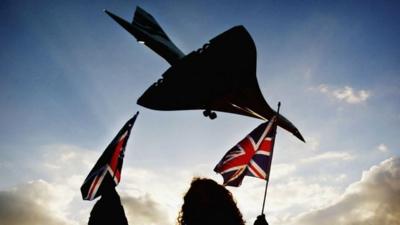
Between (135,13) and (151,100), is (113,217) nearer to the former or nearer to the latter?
(151,100)

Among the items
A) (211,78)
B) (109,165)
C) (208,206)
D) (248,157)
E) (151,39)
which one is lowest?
(208,206)

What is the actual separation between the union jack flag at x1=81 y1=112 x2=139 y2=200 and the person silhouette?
1640mm

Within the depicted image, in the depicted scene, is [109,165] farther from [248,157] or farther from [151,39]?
[151,39]

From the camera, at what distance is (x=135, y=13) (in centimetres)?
1669

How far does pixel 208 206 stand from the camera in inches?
116

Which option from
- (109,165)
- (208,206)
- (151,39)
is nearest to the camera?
(208,206)

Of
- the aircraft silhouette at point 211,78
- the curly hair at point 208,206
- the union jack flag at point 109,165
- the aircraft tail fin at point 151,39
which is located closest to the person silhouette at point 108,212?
the curly hair at point 208,206

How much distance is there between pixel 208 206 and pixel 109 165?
120 inches

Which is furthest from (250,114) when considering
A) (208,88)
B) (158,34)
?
(158,34)

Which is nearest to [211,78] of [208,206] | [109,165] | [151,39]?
[151,39]

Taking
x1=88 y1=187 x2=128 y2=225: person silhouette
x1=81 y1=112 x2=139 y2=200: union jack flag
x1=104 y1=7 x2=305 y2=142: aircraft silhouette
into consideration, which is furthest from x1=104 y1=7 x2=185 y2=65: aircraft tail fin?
x1=88 y1=187 x2=128 y2=225: person silhouette

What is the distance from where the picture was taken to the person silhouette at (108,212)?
10.2 feet

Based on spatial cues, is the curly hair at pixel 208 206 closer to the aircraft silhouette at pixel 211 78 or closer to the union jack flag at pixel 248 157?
the union jack flag at pixel 248 157

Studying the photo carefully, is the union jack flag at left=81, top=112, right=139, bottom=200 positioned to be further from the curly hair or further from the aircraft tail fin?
the aircraft tail fin
